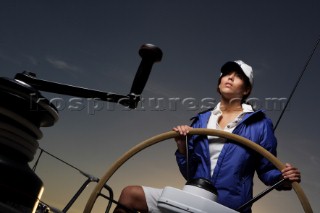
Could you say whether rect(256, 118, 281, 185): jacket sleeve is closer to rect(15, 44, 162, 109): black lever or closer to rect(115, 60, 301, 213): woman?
rect(115, 60, 301, 213): woman

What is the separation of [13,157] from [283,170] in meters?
1.09

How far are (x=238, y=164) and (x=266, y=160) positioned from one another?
23cm

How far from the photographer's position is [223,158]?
195 cm

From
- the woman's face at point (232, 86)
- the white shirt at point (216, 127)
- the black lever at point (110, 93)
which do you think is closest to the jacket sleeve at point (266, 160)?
the white shirt at point (216, 127)

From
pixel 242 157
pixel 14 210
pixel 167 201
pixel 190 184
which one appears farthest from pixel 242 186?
pixel 14 210

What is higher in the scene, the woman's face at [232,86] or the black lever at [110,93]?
the woman's face at [232,86]

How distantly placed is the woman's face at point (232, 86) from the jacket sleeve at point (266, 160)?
321 mm

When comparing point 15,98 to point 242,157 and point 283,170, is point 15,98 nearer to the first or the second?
point 283,170

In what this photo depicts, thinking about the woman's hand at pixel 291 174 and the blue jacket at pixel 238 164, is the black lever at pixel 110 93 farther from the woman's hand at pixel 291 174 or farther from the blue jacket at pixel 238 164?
the blue jacket at pixel 238 164

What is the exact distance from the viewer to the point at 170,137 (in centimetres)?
162

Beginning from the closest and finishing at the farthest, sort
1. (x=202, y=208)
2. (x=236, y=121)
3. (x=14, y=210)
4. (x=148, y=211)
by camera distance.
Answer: (x=14, y=210), (x=202, y=208), (x=148, y=211), (x=236, y=121)

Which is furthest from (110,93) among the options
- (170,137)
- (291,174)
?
(291,174)

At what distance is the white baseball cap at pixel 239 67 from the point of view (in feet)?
8.05

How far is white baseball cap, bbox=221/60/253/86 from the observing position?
246 centimetres
